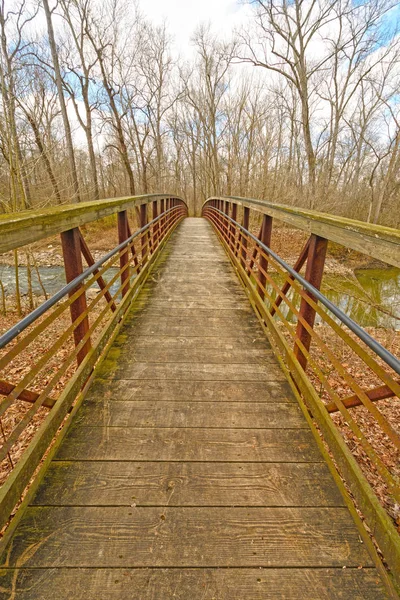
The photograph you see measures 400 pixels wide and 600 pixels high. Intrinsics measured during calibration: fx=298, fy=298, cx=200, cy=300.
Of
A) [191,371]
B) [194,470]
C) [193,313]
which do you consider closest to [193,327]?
[193,313]

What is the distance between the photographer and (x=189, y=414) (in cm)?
249

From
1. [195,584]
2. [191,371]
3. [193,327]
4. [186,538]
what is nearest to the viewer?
[195,584]

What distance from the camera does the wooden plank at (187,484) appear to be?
1788 millimetres

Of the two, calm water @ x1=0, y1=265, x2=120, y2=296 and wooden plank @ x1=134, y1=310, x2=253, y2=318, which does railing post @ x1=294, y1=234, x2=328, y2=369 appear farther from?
calm water @ x1=0, y1=265, x2=120, y2=296

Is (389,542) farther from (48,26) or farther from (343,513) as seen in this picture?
(48,26)

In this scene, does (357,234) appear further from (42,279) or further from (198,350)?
(42,279)

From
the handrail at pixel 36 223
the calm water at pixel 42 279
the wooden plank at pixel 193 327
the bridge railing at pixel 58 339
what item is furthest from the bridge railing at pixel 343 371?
the calm water at pixel 42 279

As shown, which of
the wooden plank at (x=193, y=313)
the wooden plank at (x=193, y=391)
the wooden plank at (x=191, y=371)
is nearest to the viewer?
the wooden plank at (x=193, y=391)

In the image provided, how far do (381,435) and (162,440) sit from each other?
4.26 metres

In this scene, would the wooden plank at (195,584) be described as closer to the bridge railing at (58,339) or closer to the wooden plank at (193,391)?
the bridge railing at (58,339)

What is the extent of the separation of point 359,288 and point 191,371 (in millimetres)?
10569

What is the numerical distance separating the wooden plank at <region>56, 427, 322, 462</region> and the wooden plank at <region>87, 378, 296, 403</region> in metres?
0.38

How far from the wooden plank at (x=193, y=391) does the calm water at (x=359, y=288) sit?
28.1ft

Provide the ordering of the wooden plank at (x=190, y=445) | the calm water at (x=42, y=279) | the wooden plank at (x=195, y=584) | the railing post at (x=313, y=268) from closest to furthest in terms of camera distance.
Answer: the wooden plank at (x=195, y=584)
the wooden plank at (x=190, y=445)
the railing post at (x=313, y=268)
the calm water at (x=42, y=279)
